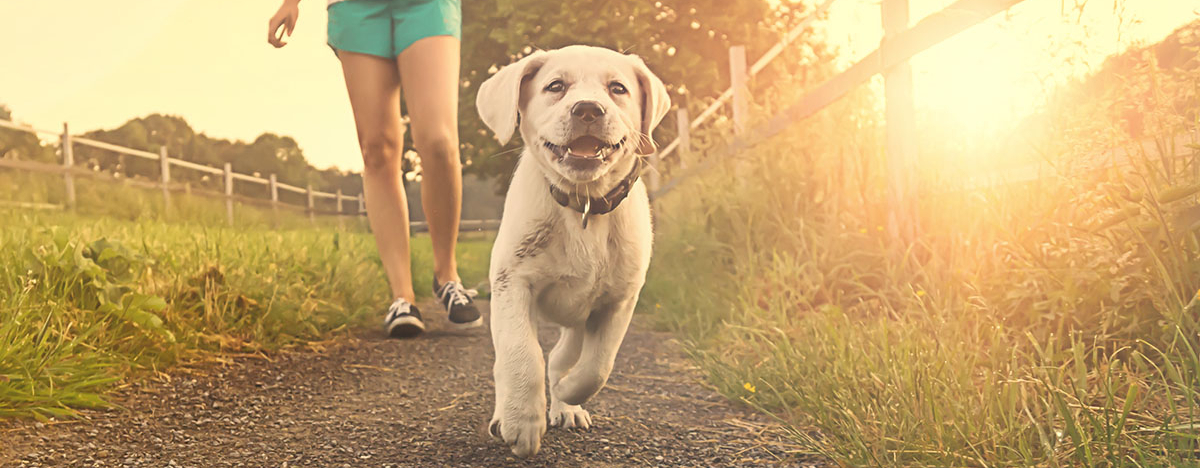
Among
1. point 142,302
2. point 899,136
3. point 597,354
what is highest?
point 899,136

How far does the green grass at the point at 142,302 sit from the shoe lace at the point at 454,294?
0.52 meters

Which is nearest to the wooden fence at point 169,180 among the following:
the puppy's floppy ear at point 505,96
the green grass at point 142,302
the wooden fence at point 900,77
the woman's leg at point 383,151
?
the green grass at point 142,302

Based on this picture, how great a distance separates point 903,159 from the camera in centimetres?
345

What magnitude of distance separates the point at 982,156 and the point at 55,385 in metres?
3.23

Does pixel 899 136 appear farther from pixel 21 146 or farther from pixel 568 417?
pixel 21 146

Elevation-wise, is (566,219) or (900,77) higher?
(900,77)

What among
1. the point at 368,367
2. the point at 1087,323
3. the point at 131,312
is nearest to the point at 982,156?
the point at 1087,323

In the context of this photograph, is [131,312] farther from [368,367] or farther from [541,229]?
[541,229]

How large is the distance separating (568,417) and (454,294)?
1.50 metres

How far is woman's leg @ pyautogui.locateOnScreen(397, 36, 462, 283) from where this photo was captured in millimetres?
3521

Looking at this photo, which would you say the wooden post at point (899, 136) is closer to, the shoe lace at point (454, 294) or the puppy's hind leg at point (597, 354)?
the puppy's hind leg at point (597, 354)

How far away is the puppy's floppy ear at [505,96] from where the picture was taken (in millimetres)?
2133

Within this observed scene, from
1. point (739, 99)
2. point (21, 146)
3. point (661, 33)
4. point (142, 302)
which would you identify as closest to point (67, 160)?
point (21, 146)

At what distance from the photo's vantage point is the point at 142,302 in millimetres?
2740
